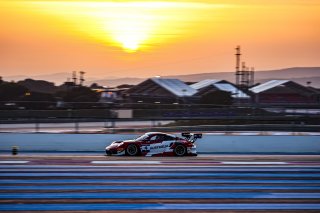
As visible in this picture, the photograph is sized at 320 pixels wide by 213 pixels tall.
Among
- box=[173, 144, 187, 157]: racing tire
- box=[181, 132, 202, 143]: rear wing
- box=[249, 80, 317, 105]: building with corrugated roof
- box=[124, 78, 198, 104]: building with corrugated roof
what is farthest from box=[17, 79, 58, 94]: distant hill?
box=[173, 144, 187, 157]: racing tire

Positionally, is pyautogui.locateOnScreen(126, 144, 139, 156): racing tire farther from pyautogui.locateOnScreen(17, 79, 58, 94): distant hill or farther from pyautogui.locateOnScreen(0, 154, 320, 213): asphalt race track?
pyautogui.locateOnScreen(17, 79, 58, 94): distant hill

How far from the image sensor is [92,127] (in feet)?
117

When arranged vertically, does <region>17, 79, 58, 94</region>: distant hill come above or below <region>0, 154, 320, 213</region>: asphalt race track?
above

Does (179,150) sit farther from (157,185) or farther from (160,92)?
(160,92)

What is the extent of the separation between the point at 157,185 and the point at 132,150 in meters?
8.15

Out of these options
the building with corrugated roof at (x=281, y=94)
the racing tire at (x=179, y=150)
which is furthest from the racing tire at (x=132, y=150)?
the building with corrugated roof at (x=281, y=94)

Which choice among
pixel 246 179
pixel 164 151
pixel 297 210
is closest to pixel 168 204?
pixel 297 210

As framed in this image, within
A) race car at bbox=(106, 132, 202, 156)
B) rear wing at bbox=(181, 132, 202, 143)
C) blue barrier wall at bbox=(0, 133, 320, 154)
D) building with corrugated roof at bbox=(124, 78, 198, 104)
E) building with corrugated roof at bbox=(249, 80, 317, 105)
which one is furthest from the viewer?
building with corrugated roof at bbox=(249, 80, 317, 105)

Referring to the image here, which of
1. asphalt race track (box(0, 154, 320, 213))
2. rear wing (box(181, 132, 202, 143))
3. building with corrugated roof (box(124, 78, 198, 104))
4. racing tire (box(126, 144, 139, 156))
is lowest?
asphalt race track (box(0, 154, 320, 213))

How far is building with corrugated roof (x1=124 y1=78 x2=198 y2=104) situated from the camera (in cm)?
7312

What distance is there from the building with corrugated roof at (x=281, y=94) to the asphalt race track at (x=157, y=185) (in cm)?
7797

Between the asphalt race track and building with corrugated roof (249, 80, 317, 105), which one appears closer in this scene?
the asphalt race track

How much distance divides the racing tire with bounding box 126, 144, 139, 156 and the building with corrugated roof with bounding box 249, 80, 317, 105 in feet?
245

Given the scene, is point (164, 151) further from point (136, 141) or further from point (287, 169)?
point (287, 169)
